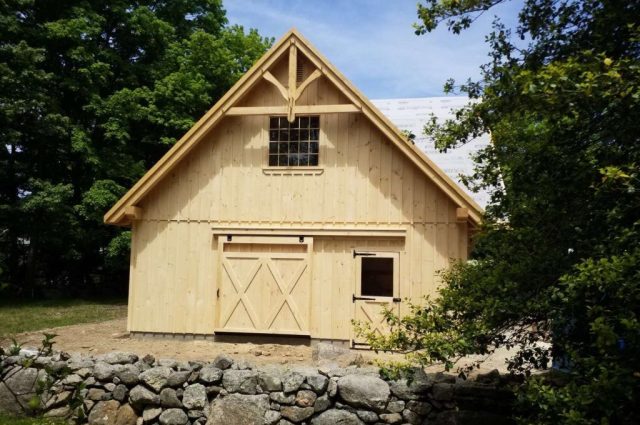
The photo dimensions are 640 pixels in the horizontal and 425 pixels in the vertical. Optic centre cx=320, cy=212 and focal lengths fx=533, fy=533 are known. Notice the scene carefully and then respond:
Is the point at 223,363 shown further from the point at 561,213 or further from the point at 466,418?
the point at 561,213

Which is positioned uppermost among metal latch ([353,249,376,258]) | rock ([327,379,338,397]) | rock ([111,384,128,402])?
metal latch ([353,249,376,258])

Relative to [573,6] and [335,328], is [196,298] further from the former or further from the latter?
[573,6]

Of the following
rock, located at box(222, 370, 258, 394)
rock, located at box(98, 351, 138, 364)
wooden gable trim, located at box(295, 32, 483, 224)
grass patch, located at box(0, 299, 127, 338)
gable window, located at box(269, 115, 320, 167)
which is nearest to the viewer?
rock, located at box(222, 370, 258, 394)

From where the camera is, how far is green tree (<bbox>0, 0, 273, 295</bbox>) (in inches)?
827

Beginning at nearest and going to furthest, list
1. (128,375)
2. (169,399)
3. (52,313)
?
(169,399) < (128,375) < (52,313)

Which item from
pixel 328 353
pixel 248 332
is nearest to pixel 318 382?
pixel 328 353

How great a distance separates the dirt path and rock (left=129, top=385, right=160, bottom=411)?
188 centimetres

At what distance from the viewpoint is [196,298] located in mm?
12484

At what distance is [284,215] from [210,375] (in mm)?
4793

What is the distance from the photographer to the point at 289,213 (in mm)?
12391

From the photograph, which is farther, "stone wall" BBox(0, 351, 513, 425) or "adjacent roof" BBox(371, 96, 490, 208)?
"adjacent roof" BBox(371, 96, 490, 208)

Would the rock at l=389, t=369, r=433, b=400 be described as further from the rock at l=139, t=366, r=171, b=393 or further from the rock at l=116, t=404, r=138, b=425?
the rock at l=116, t=404, r=138, b=425

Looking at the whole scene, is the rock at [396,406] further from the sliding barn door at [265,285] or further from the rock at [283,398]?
the sliding barn door at [265,285]

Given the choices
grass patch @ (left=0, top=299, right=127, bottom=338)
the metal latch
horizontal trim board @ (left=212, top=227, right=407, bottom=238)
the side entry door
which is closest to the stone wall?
the side entry door
